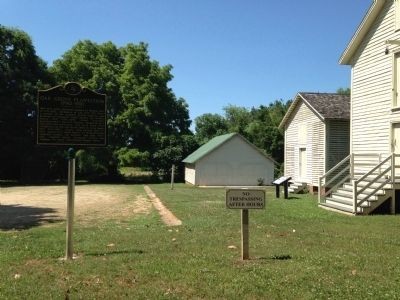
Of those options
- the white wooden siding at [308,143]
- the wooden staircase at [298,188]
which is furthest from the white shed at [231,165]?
the wooden staircase at [298,188]

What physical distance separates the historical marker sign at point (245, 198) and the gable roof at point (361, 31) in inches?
572

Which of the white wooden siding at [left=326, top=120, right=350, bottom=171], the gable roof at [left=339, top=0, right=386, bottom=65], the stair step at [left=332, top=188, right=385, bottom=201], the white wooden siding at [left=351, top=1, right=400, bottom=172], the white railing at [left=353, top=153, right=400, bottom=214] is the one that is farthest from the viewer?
the white wooden siding at [left=326, top=120, right=350, bottom=171]

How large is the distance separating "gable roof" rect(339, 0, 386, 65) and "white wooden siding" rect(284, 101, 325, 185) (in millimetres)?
6414

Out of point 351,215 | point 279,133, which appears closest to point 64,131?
point 351,215

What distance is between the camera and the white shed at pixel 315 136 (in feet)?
92.1

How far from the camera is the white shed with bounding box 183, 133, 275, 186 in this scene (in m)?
44.4

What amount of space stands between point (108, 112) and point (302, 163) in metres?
27.0

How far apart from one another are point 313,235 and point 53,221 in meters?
8.40

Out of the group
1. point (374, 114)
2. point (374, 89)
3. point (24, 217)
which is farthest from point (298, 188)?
point (24, 217)

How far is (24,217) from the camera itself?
55.5 ft

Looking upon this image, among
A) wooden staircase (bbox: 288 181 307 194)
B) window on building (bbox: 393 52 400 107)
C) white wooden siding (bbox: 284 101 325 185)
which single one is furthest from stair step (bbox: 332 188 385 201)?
wooden staircase (bbox: 288 181 307 194)

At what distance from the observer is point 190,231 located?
12094 millimetres

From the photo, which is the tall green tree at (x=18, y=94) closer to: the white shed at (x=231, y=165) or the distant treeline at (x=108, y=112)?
the distant treeline at (x=108, y=112)

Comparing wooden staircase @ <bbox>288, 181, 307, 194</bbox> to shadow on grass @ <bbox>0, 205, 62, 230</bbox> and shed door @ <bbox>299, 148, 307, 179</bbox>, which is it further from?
shadow on grass @ <bbox>0, 205, 62, 230</bbox>
